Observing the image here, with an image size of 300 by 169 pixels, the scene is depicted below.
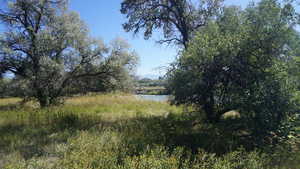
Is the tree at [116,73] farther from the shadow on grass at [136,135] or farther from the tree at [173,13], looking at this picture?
the shadow on grass at [136,135]

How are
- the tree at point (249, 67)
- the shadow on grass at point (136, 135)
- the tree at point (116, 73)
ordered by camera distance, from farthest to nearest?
the tree at point (116, 73), the tree at point (249, 67), the shadow on grass at point (136, 135)

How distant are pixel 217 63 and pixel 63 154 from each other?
181 inches

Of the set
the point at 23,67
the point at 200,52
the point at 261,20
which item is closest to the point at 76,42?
the point at 23,67

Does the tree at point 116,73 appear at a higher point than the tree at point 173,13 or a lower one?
lower

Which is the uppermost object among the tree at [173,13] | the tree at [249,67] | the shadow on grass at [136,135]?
the tree at [173,13]

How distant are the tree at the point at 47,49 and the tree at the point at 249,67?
26.6ft

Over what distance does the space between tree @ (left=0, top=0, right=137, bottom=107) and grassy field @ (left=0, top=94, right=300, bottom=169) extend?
12.4 feet

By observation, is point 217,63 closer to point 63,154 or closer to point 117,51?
point 63,154

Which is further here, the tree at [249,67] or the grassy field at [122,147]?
the tree at [249,67]

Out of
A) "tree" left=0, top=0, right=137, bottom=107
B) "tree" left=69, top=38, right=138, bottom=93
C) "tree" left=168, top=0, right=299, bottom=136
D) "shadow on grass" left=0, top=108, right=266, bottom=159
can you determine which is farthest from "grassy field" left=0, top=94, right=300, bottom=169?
"tree" left=69, top=38, right=138, bottom=93

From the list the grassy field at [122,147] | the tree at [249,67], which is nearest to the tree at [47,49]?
the grassy field at [122,147]

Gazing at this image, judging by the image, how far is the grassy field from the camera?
124 inches

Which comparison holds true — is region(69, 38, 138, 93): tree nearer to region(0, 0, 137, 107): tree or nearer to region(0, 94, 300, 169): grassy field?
region(0, 0, 137, 107): tree

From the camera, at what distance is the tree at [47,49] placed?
414 inches
